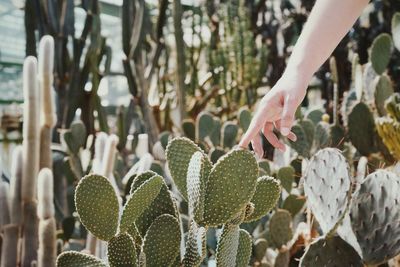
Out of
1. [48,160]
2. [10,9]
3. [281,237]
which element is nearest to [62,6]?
[48,160]

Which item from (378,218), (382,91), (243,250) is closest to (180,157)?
(243,250)

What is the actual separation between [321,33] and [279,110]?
0.17 metres

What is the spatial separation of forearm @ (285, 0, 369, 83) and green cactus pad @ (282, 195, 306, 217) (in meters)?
0.73

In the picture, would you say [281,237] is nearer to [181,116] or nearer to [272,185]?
[272,185]

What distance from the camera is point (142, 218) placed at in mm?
1047

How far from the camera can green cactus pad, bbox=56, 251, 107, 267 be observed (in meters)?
1.01

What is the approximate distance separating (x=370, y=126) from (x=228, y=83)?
95.6 inches

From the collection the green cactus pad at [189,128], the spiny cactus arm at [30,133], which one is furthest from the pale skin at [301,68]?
the green cactus pad at [189,128]

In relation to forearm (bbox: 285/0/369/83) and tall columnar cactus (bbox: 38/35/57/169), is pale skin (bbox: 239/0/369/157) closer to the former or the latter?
forearm (bbox: 285/0/369/83)

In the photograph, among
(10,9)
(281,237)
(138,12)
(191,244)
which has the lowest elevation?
(281,237)

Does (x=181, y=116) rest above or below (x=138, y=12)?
below

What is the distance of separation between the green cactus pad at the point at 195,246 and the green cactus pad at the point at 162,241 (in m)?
0.03

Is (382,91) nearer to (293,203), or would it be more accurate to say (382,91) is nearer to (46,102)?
(293,203)

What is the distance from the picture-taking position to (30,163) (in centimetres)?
144
